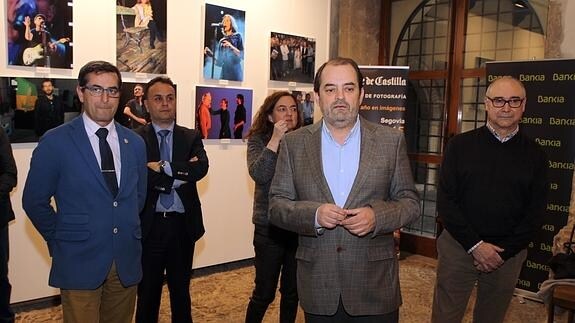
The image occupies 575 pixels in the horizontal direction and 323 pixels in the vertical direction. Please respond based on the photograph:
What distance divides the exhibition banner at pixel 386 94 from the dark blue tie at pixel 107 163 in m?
3.19

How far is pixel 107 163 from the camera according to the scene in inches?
88.6

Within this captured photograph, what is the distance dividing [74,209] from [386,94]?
364 cm

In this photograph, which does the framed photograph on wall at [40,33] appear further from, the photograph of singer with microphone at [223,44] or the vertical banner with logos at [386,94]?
the vertical banner with logos at [386,94]

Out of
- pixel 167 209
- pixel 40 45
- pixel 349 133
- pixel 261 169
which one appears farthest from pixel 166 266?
pixel 40 45

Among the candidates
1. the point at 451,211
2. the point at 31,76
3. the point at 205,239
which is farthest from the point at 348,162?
the point at 205,239

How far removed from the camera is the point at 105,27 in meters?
4.12

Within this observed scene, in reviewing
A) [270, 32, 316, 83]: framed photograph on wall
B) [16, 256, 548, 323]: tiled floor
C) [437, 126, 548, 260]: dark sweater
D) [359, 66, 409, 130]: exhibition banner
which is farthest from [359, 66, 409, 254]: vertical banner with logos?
[437, 126, 548, 260]: dark sweater

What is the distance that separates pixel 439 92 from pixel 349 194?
14.1 ft

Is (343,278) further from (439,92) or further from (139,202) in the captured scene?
(439,92)

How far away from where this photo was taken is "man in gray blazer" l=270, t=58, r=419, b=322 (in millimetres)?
1840

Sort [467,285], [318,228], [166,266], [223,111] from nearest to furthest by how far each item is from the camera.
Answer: [318,228]
[467,285]
[166,266]
[223,111]

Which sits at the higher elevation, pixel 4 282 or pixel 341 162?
pixel 341 162

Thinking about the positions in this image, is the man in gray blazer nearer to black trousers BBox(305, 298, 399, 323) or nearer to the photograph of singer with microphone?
black trousers BBox(305, 298, 399, 323)

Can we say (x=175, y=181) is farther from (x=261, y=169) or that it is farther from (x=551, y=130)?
(x=551, y=130)
